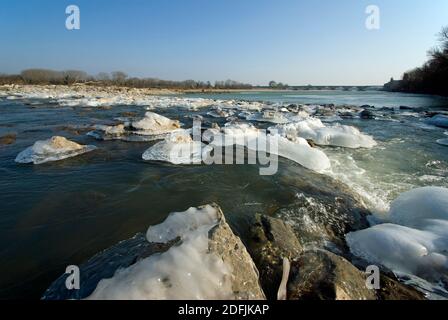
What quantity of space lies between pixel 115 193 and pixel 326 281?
378 cm

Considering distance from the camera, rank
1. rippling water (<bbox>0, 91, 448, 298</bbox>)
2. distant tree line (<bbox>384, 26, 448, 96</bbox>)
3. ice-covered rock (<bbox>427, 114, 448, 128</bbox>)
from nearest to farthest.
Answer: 1. rippling water (<bbox>0, 91, 448, 298</bbox>)
2. ice-covered rock (<bbox>427, 114, 448, 128</bbox>)
3. distant tree line (<bbox>384, 26, 448, 96</bbox>)

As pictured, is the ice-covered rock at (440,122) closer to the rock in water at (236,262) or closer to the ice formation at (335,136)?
the ice formation at (335,136)

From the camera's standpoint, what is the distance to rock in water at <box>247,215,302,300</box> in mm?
2435

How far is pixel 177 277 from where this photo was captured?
196 cm

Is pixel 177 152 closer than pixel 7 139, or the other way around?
pixel 177 152

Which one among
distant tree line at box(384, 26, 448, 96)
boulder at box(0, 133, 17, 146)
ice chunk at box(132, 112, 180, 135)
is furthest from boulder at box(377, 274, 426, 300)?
distant tree line at box(384, 26, 448, 96)

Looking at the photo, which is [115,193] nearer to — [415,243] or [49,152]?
[49,152]

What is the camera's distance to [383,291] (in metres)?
2.30

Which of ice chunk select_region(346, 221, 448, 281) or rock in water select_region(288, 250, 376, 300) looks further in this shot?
ice chunk select_region(346, 221, 448, 281)

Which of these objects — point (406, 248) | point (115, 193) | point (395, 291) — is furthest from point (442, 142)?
point (115, 193)

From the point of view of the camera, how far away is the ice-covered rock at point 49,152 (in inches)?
245

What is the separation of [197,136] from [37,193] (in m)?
5.56

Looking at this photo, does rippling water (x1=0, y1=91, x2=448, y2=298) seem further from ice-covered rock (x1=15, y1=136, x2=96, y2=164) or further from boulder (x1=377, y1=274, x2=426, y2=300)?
boulder (x1=377, y1=274, x2=426, y2=300)

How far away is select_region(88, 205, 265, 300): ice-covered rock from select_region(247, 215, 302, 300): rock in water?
250mm
